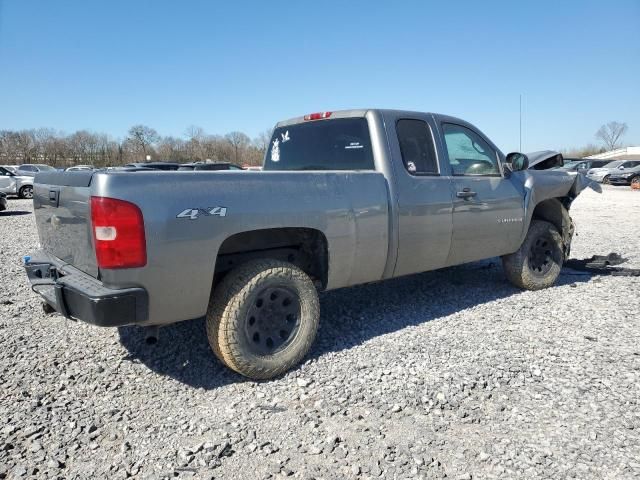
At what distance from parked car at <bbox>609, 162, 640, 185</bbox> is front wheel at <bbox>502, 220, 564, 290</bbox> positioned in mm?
27941

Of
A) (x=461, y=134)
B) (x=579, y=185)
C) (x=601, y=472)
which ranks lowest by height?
(x=601, y=472)

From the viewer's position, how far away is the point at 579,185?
5.93 m

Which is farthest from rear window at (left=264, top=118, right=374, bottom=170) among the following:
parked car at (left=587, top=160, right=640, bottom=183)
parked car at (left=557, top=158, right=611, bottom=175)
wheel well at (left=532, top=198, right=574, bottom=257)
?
parked car at (left=557, top=158, right=611, bottom=175)

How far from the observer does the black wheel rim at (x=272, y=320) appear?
3.27 m

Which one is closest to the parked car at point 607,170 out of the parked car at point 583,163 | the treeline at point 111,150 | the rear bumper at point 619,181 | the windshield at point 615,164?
the windshield at point 615,164

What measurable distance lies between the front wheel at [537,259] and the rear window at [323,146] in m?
2.42

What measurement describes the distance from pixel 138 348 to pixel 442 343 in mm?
2532

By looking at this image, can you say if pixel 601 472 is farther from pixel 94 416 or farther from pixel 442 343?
pixel 94 416

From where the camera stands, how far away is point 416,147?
4.29m

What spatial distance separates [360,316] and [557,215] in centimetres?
306

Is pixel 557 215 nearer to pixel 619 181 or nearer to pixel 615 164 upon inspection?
pixel 619 181

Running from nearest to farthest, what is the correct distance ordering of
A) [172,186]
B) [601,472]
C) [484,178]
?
[601,472] < [172,186] < [484,178]

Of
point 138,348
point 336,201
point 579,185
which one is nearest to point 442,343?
point 336,201

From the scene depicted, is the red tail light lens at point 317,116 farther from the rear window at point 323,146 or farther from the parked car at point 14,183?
the parked car at point 14,183
